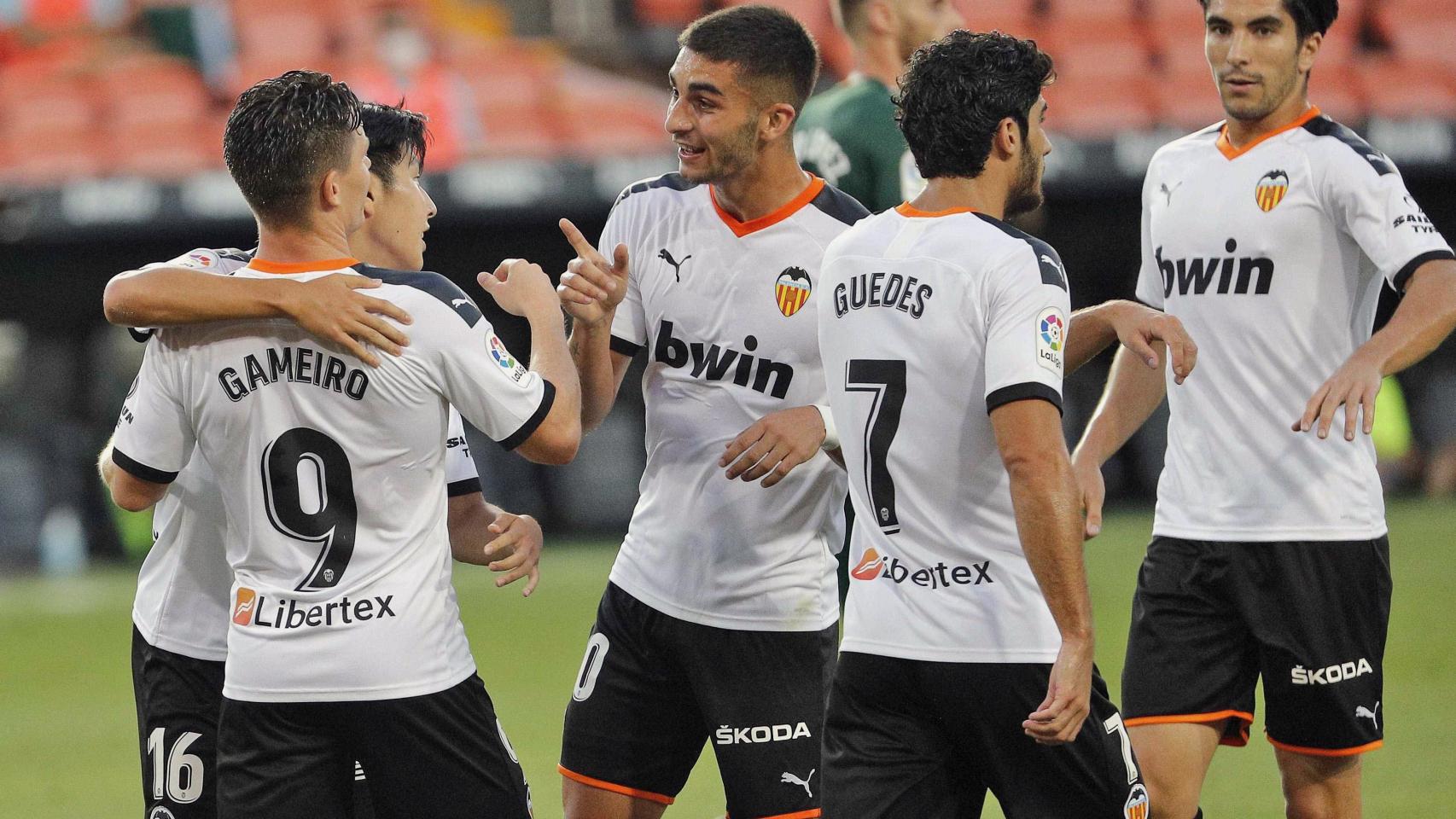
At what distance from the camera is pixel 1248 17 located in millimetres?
4457

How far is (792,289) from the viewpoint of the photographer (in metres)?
4.24

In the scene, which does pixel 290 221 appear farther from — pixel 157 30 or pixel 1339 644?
pixel 157 30

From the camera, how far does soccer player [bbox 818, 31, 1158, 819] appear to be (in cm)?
331

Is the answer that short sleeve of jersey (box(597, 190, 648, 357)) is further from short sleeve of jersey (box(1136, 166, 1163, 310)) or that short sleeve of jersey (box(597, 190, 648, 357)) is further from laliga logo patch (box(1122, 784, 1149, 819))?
laliga logo patch (box(1122, 784, 1149, 819))

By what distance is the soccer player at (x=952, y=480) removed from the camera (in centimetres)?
331

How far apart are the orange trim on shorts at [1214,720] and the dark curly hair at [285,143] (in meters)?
2.47

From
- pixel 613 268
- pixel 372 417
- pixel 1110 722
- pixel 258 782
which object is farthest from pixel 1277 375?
pixel 258 782

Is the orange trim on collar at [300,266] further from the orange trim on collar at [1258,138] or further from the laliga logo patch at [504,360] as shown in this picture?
the orange trim on collar at [1258,138]

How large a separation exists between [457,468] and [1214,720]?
2.09 m

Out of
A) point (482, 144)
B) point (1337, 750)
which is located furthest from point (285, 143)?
point (482, 144)

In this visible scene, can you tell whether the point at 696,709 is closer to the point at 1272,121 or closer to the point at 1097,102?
the point at 1272,121

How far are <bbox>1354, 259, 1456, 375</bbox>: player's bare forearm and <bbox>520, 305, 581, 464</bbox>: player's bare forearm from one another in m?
1.95

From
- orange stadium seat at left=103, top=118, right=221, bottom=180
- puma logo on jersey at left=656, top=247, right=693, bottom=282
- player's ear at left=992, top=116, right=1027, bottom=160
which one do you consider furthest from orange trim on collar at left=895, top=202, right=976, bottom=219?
orange stadium seat at left=103, top=118, right=221, bottom=180

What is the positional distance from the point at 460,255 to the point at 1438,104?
26.9ft
